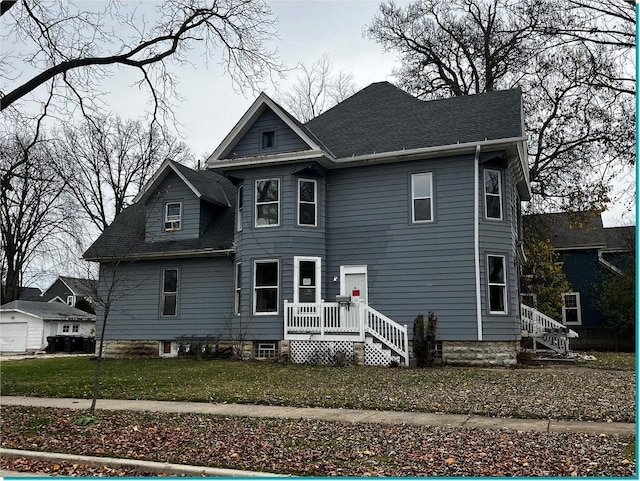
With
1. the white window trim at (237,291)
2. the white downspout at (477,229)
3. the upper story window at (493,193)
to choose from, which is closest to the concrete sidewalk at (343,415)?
the white downspout at (477,229)

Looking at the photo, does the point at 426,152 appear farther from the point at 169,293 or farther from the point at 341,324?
the point at 169,293

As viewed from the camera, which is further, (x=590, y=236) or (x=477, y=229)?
(x=590, y=236)

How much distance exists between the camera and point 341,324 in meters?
16.7

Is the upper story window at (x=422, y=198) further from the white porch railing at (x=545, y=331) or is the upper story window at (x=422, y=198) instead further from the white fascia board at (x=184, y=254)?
the white fascia board at (x=184, y=254)

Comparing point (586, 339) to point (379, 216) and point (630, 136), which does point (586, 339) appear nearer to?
point (630, 136)

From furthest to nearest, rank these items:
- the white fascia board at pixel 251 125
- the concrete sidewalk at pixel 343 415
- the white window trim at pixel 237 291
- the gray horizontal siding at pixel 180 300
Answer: the gray horizontal siding at pixel 180 300 < the white window trim at pixel 237 291 < the white fascia board at pixel 251 125 < the concrete sidewalk at pixel 343 415

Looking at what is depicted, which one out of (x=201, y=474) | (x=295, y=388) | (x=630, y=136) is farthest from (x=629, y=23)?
(x=201, y=474)

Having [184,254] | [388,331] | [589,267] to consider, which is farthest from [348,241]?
[589,267]

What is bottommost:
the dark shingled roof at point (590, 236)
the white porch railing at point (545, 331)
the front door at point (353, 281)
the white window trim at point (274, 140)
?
the white porch railing at point (545, 331)

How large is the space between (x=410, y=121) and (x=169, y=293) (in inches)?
394

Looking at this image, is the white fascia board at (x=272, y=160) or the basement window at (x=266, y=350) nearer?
the white fascia board at (x=272, y=160)

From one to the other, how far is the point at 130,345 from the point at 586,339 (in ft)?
70.2

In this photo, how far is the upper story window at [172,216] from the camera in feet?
69.3

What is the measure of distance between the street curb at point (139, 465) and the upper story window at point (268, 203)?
11995mm
